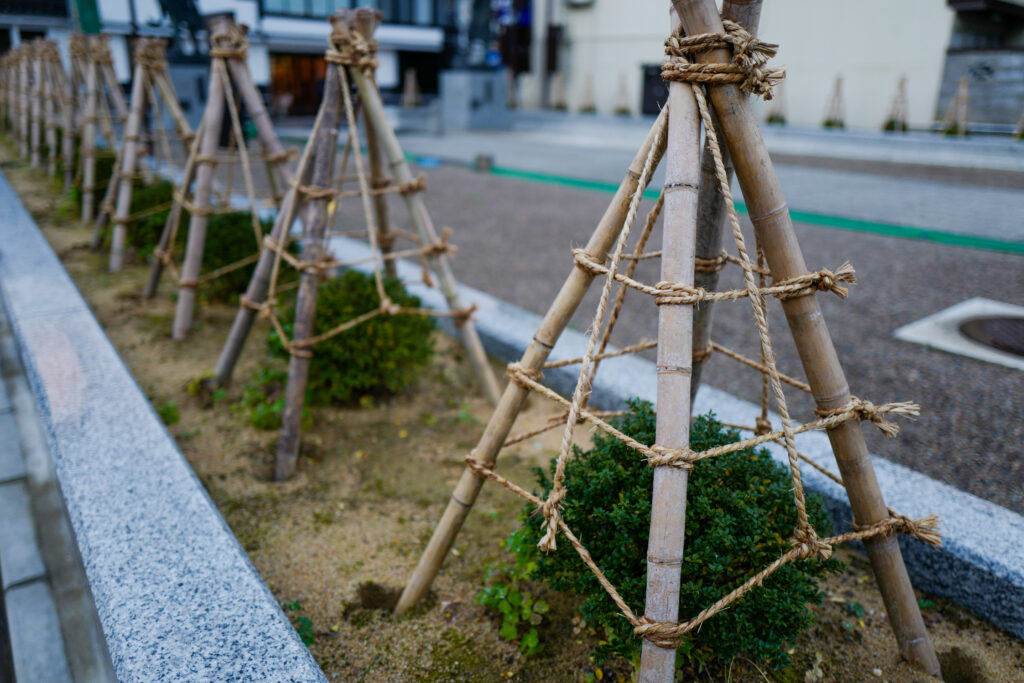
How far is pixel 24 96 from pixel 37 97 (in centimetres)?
170

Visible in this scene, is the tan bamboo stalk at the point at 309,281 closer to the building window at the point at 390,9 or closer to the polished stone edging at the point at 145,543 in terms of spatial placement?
the polished stone edging at the point at 145,543

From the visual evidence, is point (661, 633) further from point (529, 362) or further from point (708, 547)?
point (529, 362)

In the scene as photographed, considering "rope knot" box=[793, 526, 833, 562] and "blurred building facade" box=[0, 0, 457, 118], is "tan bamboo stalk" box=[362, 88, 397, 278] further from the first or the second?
"blurred building facade" box=[0, 0, 457, 118]

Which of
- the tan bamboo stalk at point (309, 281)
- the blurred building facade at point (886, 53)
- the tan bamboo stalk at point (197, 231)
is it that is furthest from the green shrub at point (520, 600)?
the blurred building facade at point (886, 53)

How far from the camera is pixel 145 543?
7.15ft

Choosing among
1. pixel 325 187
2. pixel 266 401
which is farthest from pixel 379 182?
pixel 266 401

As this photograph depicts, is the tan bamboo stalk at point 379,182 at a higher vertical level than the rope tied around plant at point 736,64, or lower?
lower

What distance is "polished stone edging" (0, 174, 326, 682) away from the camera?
175cm

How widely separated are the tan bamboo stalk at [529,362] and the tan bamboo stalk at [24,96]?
12725mm

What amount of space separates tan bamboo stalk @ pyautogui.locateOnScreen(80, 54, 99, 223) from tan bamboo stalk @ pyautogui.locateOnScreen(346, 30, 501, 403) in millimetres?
4954

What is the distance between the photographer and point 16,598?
251cm

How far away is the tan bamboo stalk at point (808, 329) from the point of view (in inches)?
67.0

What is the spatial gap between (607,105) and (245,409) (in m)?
20.2

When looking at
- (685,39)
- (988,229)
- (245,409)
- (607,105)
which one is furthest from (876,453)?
(607,105)
